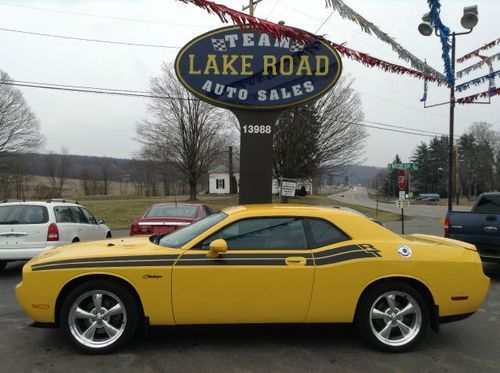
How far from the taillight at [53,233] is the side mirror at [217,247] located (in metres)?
5.45

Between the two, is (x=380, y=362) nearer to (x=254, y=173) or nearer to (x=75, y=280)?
(x=75, y=280)

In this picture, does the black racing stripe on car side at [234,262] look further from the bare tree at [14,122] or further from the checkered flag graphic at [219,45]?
the bare tree at [14,122]

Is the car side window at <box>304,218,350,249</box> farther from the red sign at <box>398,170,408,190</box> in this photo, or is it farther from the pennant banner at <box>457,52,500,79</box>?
the red sign at <box>398,170,408,190</box>

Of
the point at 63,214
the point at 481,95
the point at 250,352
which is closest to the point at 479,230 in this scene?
the point at 481,95

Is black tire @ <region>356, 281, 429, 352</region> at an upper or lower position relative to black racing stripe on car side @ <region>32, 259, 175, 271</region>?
lower

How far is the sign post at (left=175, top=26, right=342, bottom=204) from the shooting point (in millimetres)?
9102

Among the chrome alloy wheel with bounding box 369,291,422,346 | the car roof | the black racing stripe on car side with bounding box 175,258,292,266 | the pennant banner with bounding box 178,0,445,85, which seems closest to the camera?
the pennant banner with bounding box 178,0,445,85

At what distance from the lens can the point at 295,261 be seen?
194 inches

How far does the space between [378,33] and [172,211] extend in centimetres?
757

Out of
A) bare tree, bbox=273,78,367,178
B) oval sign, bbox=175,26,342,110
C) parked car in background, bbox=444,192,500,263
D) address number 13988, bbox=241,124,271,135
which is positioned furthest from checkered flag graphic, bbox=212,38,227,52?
bare tree, bbox=273,78,367,178

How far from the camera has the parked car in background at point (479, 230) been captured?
9.00m

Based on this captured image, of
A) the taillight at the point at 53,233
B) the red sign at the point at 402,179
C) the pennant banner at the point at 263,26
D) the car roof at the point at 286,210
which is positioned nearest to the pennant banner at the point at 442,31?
the pennant banner at the point at 263,26

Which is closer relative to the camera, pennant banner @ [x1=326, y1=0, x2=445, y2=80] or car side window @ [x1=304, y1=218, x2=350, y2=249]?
pennant banner @ [x1=326, y1=0, x2=445, y2=80]

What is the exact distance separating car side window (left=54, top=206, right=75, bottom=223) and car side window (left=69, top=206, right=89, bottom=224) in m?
0.13
